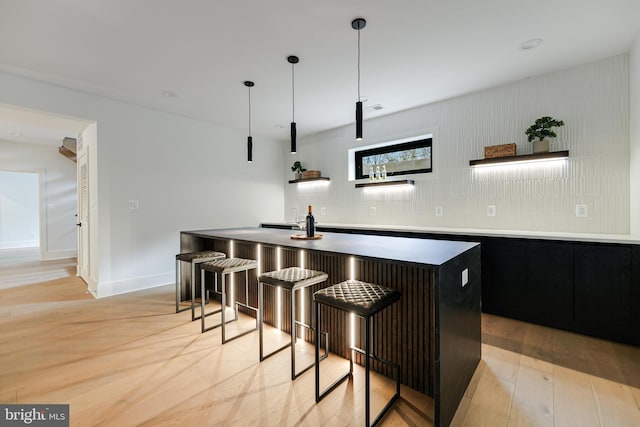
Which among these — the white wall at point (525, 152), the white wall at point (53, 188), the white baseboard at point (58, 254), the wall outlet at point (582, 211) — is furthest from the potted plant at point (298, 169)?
the white baseboard at point (58, 254)

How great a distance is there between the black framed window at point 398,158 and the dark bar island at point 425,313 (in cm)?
219

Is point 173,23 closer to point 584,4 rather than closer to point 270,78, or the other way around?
point 270,78

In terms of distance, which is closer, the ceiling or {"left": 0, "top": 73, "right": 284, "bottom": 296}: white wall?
the ceiling

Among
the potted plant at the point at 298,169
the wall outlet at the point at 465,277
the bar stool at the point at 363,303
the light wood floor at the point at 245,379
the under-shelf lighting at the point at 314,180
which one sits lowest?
the light wood floor at the point at 245,379

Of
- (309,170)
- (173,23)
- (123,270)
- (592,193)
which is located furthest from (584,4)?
(123,270)

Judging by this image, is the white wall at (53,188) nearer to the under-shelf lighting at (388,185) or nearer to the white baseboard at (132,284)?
the white baseboard at (132,284)

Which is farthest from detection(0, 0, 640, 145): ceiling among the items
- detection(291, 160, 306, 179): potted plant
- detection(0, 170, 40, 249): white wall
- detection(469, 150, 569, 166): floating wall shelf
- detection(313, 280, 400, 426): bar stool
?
detection(0, 170, 40, 249): white wall

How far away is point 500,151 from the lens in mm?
3102

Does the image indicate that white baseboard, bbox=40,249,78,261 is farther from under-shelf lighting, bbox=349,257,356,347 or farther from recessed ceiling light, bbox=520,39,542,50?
recessed ceiling light, bbox=520,39,542,50

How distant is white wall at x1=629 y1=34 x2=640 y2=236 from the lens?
2.31 m

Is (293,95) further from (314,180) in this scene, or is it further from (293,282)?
(293,282)

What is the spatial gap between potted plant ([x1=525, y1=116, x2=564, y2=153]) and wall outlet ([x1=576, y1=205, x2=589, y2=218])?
2.16 feet

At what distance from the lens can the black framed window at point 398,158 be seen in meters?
4.00

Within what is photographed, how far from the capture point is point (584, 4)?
1.97 metres
